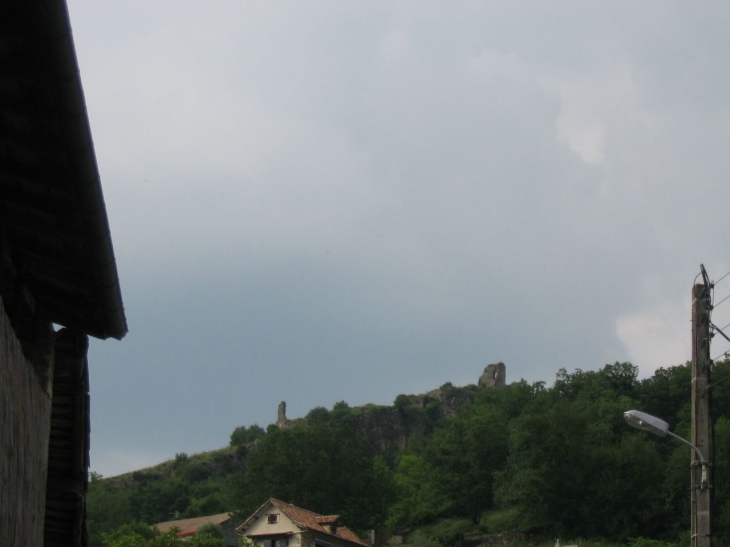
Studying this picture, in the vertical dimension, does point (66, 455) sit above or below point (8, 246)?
below

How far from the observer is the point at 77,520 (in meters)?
9.02

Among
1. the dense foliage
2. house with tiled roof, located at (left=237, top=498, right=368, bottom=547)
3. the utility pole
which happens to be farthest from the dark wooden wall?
the dense foliage

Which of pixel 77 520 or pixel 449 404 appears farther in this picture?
pixel 449 404

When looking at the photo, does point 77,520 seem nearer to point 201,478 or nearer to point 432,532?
point 432,532

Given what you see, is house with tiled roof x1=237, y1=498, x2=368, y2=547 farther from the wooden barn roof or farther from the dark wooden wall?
the wooden barn roof

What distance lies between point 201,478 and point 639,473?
6453 cm

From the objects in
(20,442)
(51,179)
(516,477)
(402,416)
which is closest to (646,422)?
(20,442)

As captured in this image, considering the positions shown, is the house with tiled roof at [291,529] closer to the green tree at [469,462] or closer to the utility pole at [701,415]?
the green tree at [469,462]

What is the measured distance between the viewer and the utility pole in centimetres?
1131

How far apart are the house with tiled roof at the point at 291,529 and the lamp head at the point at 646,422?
4118cm

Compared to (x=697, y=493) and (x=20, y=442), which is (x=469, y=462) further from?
(x=20, y=442)

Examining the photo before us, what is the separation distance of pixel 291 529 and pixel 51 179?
48143mm

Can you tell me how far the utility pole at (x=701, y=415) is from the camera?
11306mm

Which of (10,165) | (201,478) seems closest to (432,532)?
(201,478)
